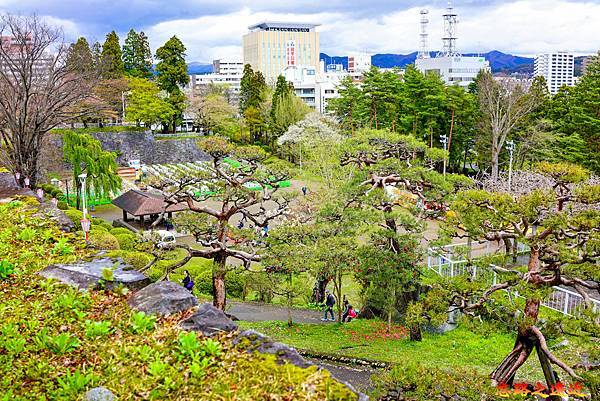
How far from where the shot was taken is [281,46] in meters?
117

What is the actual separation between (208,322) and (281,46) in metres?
118

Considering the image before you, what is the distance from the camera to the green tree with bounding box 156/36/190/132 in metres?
40.8

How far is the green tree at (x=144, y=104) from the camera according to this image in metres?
40.1

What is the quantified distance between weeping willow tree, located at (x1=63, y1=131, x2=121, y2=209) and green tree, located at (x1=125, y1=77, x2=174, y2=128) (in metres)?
14.3

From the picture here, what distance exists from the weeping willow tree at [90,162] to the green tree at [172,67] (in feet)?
53.3

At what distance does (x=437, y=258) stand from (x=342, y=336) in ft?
18.2

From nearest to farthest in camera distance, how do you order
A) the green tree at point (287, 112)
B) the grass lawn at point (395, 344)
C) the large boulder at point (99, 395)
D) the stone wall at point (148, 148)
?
the large boulder at point (99, 395) < the grass lawn at point (395, 344) < the stone wall at point (148, 148) < the green tree at point (287, 112)

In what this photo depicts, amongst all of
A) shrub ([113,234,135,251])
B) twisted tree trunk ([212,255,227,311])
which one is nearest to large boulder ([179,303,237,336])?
twisted tree trunk ([212,255,227,311])

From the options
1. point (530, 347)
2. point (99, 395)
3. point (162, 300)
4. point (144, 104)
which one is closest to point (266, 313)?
point (530, 347)

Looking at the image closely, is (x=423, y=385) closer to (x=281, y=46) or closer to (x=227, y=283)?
(x=227, y=283)

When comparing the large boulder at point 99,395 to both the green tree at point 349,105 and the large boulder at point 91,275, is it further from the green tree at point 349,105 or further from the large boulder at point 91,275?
the green tree at point 349,105

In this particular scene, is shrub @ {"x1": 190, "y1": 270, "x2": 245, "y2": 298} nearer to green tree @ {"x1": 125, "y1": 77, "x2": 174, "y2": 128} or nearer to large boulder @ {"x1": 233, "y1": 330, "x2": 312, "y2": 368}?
large boulder @ {"x1": 233, "y1": 330, "x2": 312, "y2": 368}

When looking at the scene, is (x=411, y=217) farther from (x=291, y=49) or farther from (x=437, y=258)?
(x=291, y=49)

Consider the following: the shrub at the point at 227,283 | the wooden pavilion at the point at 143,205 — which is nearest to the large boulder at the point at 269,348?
the shrub at the point at 227,283
